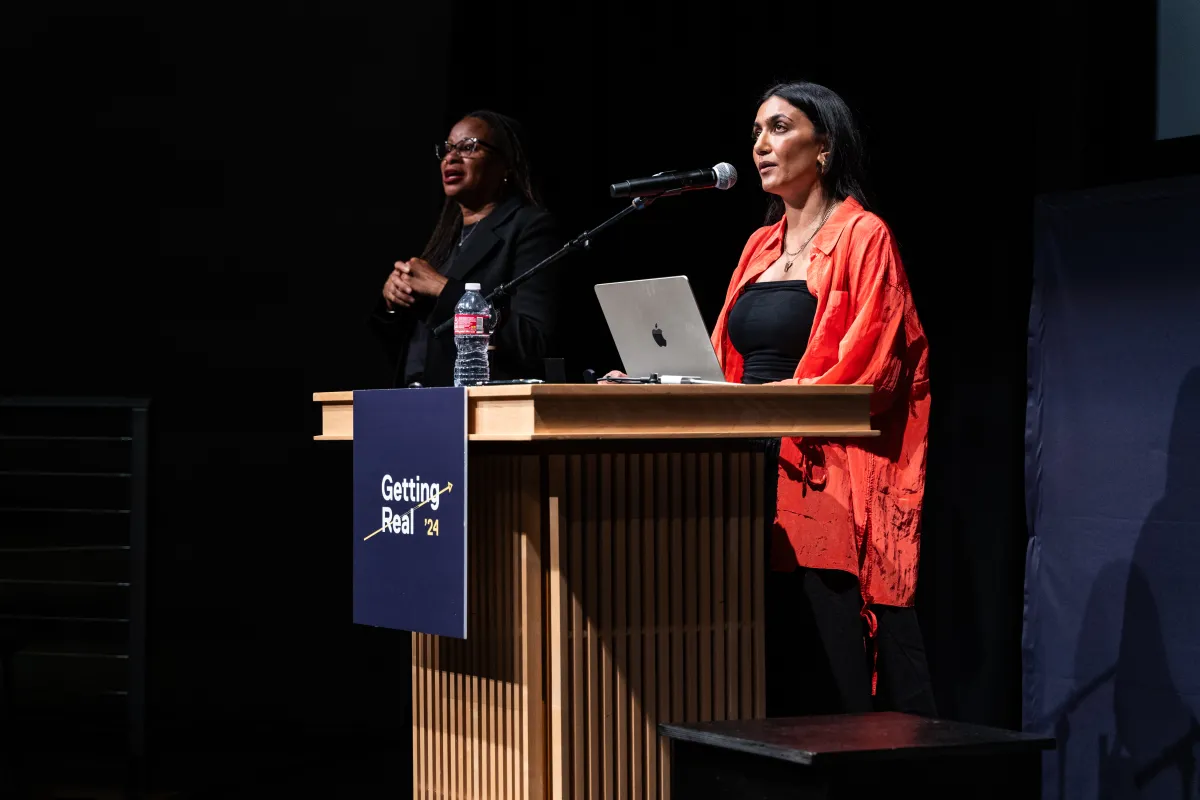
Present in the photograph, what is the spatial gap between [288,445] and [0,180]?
1.37 m

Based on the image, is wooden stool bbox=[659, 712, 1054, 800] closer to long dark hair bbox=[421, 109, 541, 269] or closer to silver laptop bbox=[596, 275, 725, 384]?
silver laptop bbox=[596, 275, 725, 384]

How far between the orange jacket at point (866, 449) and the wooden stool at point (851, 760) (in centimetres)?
61

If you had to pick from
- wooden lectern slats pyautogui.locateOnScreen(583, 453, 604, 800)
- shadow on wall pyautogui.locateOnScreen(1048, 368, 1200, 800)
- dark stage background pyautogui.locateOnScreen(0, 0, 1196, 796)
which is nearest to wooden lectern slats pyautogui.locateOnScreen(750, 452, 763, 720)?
wooden lectern slats pyautogui.locateOnScreen(583, 453, 604, 800)

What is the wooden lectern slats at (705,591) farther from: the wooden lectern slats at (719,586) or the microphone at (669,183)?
the microphone at (669,183)

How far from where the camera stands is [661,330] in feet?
9.21

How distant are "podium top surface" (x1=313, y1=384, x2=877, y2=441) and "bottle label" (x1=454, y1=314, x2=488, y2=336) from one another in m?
0.22

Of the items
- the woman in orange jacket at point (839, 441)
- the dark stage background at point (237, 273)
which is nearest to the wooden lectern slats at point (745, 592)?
the woman in orange jacket at point (839, 441)

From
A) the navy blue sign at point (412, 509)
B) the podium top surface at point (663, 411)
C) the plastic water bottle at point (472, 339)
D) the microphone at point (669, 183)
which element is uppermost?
the microphone at point (669, 183)

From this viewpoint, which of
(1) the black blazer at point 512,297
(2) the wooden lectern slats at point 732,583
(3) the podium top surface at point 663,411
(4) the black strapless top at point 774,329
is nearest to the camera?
(3) the podium top surface at point 663,411

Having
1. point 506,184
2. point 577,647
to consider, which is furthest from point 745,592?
point 506,184

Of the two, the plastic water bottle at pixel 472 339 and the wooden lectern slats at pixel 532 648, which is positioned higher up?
the plastic water bottle at pixel 472 339

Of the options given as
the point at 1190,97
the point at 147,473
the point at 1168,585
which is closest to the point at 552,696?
the point at 1168,585

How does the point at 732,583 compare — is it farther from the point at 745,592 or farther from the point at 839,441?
the point at 839,441

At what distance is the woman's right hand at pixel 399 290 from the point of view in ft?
12.4
